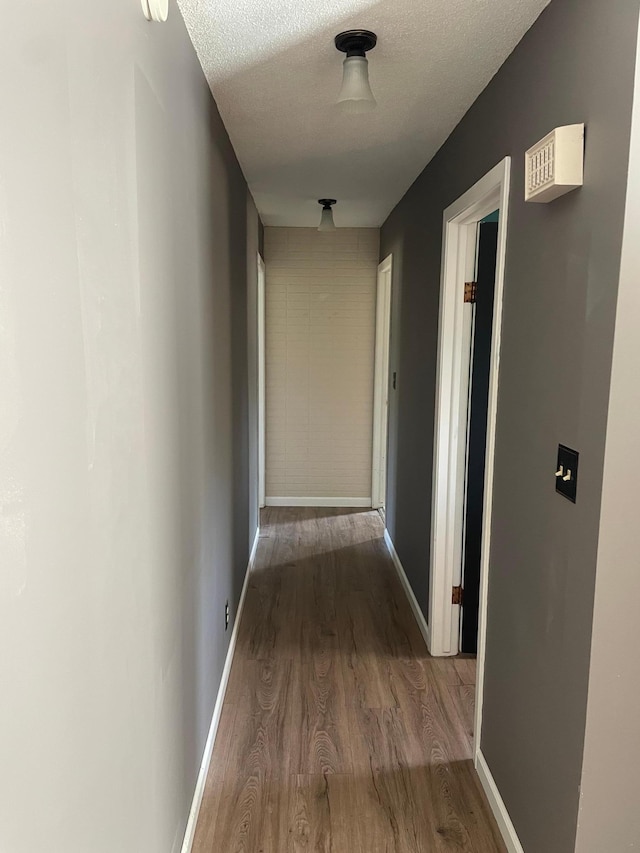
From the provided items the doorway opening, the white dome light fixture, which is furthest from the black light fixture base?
the doorway opening

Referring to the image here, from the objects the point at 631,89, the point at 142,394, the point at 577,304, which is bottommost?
the point at 142,394

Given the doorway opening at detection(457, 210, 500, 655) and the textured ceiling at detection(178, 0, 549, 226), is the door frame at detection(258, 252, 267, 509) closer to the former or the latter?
the textured ceiling at detection(178, 0, 549, 226)

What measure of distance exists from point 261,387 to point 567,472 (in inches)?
136

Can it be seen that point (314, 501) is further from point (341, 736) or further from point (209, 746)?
point (209, 746)

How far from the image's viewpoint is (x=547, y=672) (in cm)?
149

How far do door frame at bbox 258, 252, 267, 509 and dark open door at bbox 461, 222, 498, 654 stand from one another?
84.9 inches

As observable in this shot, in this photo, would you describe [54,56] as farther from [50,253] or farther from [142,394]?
[142,394]

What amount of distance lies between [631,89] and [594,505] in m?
0.82

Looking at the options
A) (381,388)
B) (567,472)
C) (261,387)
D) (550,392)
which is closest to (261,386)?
(261,387)

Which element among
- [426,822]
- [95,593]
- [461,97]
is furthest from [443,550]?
[95,593]

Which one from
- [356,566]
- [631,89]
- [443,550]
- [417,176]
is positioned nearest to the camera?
[631,89]

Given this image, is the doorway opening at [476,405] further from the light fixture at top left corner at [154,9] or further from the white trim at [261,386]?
the white trim at [261,386]

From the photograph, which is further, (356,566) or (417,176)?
(356,566)

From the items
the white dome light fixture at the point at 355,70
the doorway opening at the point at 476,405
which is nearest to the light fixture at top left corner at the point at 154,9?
the white dome light fixture at the point at 355,70
